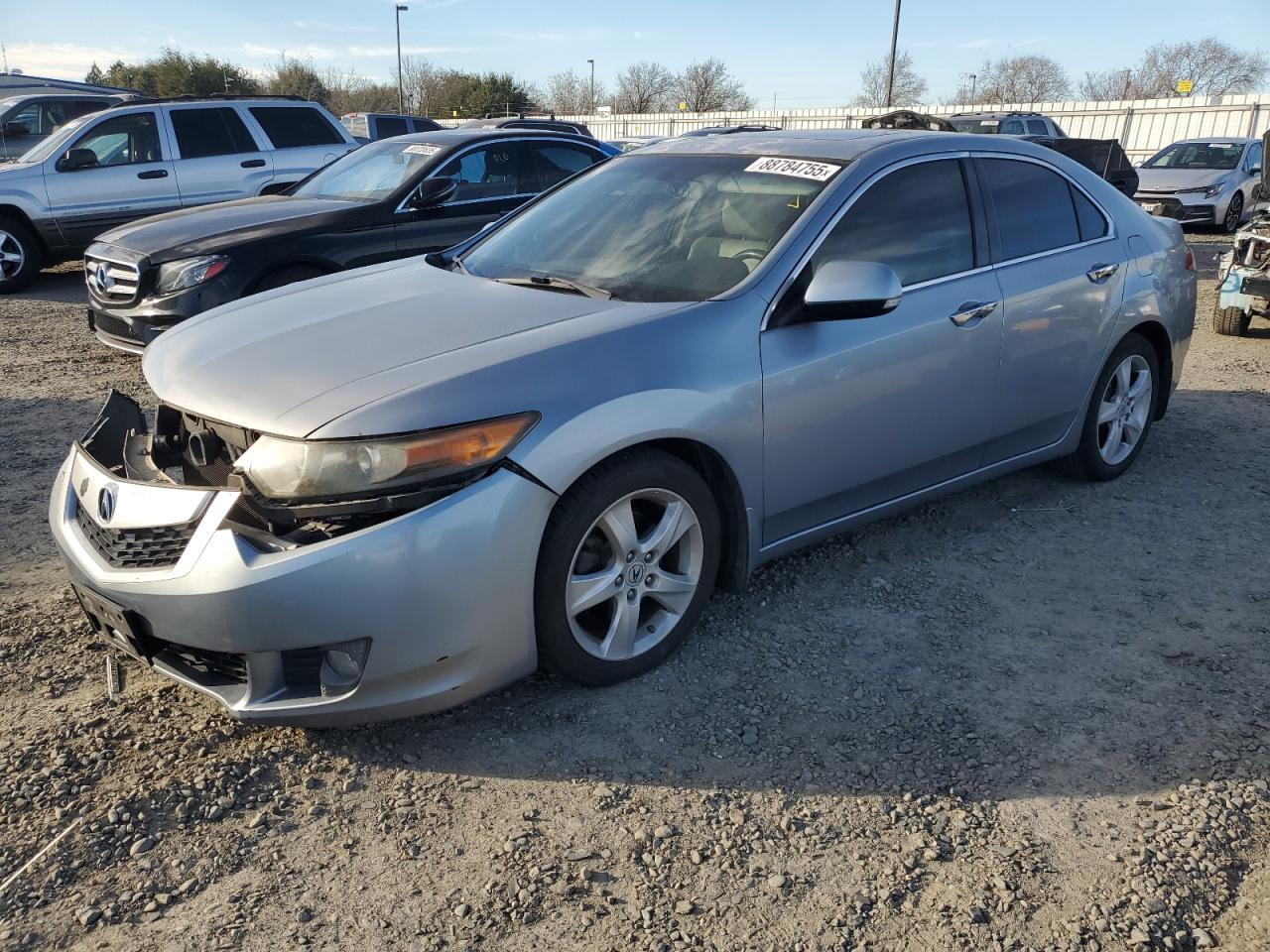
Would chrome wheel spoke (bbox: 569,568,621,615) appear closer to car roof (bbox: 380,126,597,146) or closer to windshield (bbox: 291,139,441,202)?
windshield (bbox: 291,139,441,202)

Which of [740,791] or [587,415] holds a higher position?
[587,415]

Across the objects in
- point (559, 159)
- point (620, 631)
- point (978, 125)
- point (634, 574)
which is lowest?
point (620, 631)

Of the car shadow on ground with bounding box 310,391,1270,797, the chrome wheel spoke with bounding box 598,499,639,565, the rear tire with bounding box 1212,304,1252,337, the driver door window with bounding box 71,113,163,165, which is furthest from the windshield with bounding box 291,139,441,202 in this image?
the rear tire with bounding box 1212,304,1252,337

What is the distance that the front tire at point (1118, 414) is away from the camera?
4801mm

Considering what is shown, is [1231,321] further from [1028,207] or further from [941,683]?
[941,683]

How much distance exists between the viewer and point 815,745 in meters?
2.93

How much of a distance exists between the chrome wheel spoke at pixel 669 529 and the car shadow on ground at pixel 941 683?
1.43ft

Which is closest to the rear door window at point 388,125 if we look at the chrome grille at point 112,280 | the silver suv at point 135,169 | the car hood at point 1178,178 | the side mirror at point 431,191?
the silver suv at point 135,169

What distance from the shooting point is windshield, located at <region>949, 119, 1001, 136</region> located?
16.5 metres

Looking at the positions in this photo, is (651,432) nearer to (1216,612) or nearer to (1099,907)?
(1099,907)

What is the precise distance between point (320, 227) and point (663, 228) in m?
3.83

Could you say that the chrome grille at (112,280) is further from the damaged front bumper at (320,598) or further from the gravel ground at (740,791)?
the damaged front bumper at (320,598)

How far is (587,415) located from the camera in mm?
2863

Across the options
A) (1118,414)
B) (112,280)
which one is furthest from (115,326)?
(1118,414)
